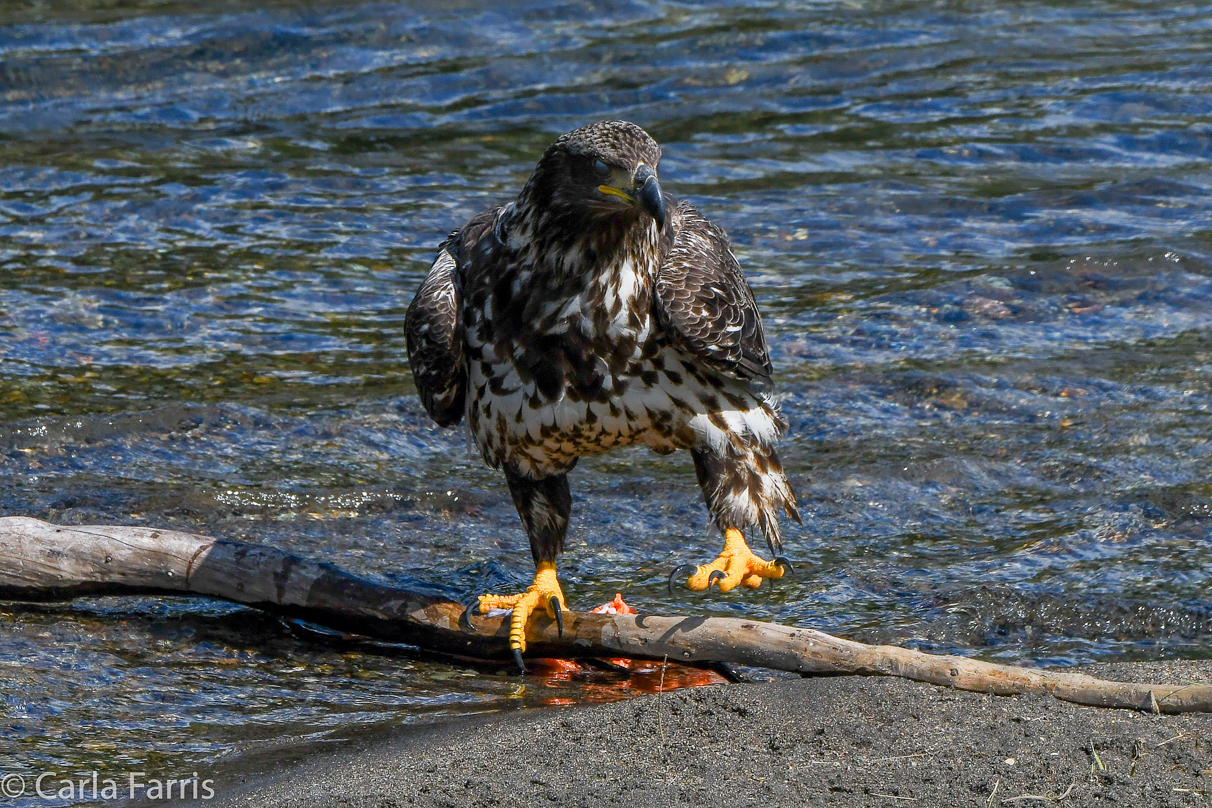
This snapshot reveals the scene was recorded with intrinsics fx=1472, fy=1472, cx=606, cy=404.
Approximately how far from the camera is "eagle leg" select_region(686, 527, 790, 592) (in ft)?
18.8

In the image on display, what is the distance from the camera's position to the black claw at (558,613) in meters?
5.51

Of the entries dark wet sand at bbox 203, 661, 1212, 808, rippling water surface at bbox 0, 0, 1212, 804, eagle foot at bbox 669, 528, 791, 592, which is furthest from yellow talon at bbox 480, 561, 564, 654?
dark wet sand at bbox 203, 661, 1212, 808

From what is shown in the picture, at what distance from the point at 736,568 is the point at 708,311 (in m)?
1.03

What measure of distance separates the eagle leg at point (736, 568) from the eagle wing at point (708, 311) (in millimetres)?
651

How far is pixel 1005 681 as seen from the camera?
15.5 feet

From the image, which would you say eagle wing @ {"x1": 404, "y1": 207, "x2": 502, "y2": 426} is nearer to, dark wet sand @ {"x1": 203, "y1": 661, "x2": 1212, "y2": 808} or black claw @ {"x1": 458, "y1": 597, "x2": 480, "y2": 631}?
black claw @ {"x1": 458, "y1": 597, "x2": 480, "y2": 631}

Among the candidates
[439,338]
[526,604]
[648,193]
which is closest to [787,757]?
[526,604]

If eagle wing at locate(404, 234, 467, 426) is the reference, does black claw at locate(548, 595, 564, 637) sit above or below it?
below

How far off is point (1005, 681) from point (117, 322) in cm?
678

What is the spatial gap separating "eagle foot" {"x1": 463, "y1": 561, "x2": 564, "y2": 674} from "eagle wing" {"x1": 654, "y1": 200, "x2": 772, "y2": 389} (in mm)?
1091

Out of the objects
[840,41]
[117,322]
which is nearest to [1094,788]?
[117,322]

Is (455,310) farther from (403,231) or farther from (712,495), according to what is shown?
(403,231)

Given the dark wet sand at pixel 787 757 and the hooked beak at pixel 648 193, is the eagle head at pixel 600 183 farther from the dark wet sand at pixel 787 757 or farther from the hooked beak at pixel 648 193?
the dark wet sand at pixel 787 757

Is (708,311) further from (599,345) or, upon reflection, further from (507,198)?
(507,198)
